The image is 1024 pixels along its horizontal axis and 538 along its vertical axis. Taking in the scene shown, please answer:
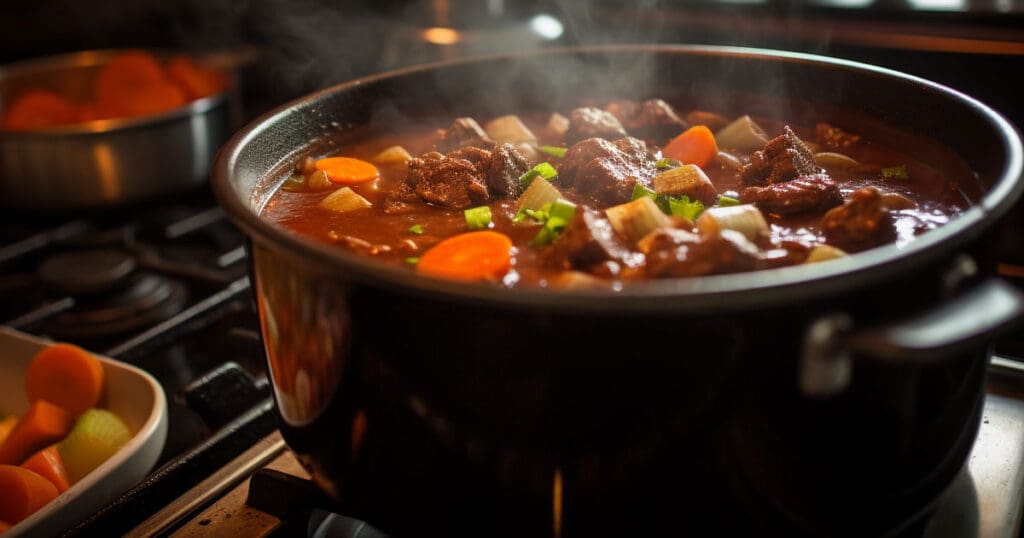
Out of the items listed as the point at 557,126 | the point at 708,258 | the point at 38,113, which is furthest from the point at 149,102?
the point at 708,258

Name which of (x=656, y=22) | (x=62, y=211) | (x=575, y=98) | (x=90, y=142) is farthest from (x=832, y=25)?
(x=62, y=211)

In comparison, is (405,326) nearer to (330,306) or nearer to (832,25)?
(330,306)

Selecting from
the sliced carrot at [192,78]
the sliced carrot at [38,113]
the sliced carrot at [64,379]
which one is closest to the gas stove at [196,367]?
the sliced carrot at [64,379]

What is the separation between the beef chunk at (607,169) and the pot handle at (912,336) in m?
1.06

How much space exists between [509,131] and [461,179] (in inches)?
22.7

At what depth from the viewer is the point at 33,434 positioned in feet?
7.16

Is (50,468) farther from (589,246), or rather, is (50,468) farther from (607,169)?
(607,169)

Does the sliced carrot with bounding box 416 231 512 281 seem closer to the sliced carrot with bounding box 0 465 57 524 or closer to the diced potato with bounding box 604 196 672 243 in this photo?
the diced potato with bounding box 604 196 672 243

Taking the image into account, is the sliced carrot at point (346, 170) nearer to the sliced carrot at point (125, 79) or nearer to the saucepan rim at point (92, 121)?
the saucepan rim at point (92, 121)

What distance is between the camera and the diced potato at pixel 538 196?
2209mm

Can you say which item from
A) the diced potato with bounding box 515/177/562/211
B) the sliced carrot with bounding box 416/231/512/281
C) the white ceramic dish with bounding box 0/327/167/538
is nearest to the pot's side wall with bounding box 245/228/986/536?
A: the sliced carrot with bounding box 416/231/512/281

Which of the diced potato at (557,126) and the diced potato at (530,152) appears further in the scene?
the diced potato at (557,126)

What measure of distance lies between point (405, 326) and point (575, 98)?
1.98m

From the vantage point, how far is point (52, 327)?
9.43 feet
